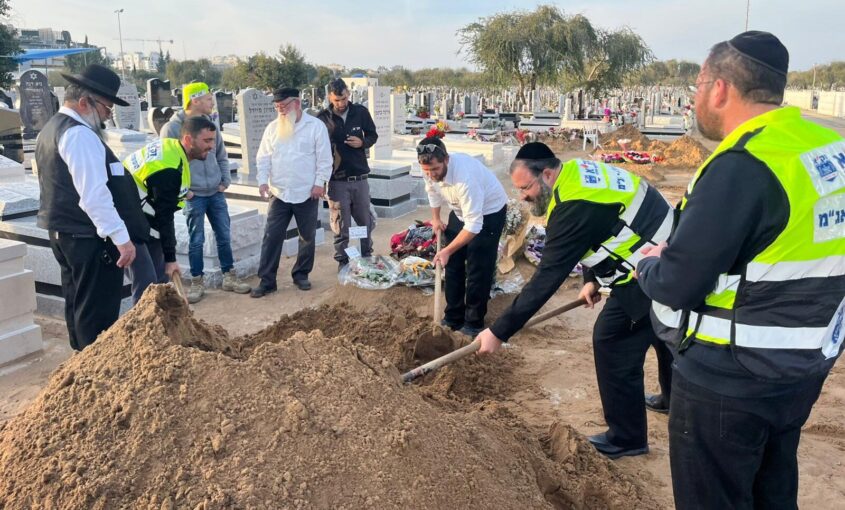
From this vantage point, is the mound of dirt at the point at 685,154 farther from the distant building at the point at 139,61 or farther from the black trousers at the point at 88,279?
the distant building at the point at 139,61

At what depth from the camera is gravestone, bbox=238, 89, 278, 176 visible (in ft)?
26.6

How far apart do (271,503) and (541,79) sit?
96.9 ft

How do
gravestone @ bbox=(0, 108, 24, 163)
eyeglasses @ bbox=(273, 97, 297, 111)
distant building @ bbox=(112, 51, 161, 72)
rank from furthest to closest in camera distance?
distant building @ bbox=(112, 51, 161, 72) < gravestone @ bbox=(0, 108, 24, 163) < eyeglasses @ bbox=(273, 97, 297, 111)

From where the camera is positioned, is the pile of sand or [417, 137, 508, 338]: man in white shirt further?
[417, 137, 508, 338]: man in white shirt

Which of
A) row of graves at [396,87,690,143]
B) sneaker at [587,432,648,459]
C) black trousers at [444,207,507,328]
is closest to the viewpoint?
sneaker at [587,432,648,459]

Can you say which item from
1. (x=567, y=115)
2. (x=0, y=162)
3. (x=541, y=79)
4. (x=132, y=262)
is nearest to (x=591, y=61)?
(x=541, y=79)

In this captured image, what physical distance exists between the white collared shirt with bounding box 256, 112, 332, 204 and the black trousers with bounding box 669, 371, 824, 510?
14.9ft

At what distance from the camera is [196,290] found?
596 centimetres

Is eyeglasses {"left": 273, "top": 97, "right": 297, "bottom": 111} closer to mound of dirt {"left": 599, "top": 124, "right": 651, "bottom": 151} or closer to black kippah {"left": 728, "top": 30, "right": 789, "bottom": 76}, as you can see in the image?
black kippah {"left": 728, "top": 30, "right": 789, "bottom": 76}

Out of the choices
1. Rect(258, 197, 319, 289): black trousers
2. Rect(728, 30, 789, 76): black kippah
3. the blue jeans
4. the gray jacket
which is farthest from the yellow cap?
Rect(728, 30, 789, 76): black kippah

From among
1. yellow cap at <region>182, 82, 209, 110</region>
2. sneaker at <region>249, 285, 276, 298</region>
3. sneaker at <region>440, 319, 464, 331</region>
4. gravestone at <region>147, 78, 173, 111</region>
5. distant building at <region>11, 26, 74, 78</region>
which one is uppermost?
distant building at <region>11, 26, 74, 78</region>

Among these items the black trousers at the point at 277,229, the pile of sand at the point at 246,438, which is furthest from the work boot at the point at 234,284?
the pile of sand at the point at 246,438

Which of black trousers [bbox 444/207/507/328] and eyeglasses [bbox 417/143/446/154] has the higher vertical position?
eyeglasses [bbox 417/143/446/154]

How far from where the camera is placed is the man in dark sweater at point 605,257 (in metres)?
2.96
